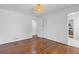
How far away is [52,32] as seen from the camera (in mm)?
5195

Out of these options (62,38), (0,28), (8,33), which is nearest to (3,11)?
(0,28)

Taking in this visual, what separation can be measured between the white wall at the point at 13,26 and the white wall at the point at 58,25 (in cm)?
172

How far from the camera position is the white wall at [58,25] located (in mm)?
4060

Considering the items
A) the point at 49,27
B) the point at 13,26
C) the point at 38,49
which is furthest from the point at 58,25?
the point at 13,26

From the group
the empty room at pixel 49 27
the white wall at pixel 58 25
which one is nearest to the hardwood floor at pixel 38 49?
the empty room at pixel 49 27

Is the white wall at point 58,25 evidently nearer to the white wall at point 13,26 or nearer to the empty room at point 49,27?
the empty room at point 49,27

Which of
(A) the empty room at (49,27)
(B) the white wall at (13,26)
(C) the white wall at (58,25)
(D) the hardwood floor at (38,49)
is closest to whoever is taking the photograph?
(D) the hardwood floor at (38,49)

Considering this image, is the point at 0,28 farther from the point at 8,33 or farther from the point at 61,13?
the point at 61,13

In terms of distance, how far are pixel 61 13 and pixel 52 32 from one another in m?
1.46

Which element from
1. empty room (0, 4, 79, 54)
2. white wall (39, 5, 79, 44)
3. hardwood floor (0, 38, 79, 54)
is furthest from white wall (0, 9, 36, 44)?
white wall (39, 5, 79, 44)

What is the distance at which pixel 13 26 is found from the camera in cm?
475

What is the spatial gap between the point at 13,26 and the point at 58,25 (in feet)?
9.21

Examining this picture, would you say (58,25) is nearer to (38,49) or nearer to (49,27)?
(49,27)

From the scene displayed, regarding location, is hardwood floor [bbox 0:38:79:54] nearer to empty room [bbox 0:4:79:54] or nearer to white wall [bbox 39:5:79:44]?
empty room [bbox 0:4:79:54]
